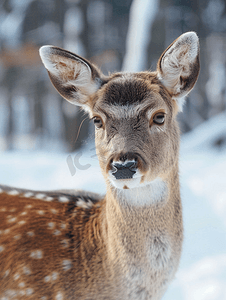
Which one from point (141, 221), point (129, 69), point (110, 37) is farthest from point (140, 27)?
point (141, 221)

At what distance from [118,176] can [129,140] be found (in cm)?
24

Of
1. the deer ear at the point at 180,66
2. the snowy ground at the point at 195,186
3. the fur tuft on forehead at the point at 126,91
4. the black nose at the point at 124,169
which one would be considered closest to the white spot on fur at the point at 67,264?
the snowy ground at the point at 195,186

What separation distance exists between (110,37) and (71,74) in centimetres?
743

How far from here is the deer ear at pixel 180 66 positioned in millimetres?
1968

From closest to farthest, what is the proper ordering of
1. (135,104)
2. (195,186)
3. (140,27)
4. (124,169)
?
(124,169) → (135,104) → (195,186) → (140,27)

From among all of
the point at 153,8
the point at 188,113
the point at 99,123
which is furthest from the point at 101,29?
the point at 99,123

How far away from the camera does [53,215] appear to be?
230 cm

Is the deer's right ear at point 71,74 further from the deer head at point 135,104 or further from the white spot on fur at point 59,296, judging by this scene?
the white spot on fur at point 59,296

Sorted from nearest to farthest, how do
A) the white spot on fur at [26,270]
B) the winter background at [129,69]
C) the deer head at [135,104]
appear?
the deer head at [135,104] < the white spot on fur at [26,270] < the winter background at [129,69]

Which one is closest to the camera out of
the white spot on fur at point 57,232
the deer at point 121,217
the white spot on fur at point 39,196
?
the deer at point 121,217

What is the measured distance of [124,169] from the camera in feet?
5.34

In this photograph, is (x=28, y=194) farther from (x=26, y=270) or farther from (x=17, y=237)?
(x=26, y=270)

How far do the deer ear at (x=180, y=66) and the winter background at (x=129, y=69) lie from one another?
1035 mm

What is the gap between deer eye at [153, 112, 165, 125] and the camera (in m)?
1.96
